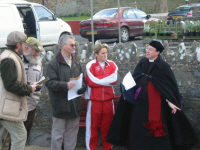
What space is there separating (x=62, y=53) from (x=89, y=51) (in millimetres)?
938

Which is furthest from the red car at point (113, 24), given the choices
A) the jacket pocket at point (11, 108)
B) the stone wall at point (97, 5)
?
the stone wall at point (97, 5)

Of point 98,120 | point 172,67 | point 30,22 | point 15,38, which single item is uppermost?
point 15,38

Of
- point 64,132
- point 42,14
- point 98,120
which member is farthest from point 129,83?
point 42,14

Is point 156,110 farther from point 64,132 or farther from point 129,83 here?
point 64,132

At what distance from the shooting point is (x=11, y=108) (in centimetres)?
410

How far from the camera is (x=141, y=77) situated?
4613 mm

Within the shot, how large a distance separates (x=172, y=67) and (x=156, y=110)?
100 centimetres

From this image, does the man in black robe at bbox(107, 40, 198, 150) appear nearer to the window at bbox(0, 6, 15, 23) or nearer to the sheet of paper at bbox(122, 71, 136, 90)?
the sheet of paper at bbox(122, 71, 136, 90)

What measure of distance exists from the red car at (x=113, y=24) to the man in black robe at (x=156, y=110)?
31.1ft

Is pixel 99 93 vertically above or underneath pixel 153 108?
above

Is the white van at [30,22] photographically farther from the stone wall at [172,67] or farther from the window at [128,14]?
the stone wall at [172,67]

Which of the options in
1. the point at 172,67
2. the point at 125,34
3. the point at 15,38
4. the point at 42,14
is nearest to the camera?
the point at 15,38

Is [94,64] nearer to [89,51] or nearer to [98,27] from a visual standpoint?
[89,51]

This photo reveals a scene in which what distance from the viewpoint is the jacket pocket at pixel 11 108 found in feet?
13.3
